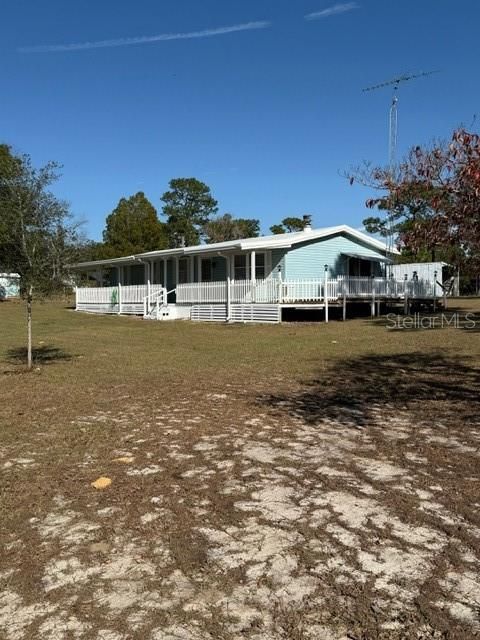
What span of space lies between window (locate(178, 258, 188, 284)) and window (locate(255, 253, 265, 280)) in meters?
4.43

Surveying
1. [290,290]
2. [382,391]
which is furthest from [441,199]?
[290,290]

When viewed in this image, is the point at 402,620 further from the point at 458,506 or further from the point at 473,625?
the point at 458,506

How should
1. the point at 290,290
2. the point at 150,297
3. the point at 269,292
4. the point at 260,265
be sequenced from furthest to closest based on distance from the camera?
the point at 150,297 < the point at 260,265 < the point at 269,292 < the point at 290,290

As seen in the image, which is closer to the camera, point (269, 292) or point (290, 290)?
point (290, 290)

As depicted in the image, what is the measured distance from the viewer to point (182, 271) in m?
29.9

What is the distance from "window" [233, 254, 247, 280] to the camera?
2720 cm

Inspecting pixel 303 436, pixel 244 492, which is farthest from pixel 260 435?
pixel 244 492

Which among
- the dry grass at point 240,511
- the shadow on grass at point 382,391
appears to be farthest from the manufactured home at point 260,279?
the dry grass at point 240,511

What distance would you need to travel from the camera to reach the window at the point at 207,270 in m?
A: 29.1

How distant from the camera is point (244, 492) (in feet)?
13.7

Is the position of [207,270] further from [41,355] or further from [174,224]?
[174,224]

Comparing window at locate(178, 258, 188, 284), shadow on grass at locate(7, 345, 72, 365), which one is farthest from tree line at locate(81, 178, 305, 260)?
shadow on grass at locate(7, 345, 72, 365)

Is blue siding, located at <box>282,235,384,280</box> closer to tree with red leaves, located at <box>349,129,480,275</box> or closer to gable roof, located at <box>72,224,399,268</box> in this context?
gable roof, located at <box>72,224,399,268</box>

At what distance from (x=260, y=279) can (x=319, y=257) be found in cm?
333
